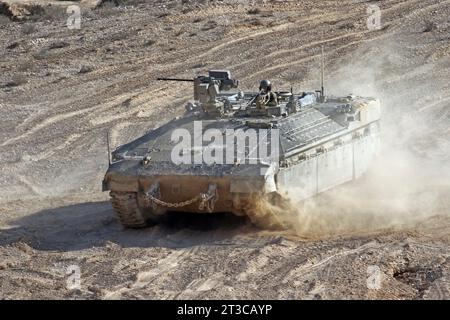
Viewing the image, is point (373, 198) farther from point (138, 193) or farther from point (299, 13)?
point (299, 13)

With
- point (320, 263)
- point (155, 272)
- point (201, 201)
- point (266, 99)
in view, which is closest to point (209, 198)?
point (201, 201)

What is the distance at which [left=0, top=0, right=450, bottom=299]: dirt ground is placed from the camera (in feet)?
41.8

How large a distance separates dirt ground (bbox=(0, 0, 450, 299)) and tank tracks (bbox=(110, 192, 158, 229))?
6.8 inches

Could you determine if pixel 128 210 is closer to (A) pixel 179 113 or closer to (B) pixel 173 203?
(B) pixel 173 203

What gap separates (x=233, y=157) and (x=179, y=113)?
9.98 metres

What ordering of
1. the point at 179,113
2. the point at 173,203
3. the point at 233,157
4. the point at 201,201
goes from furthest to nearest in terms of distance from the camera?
1. the point at 179,113
2. the point at 173,203
3. the point at 233,157
4. the point at 201,201

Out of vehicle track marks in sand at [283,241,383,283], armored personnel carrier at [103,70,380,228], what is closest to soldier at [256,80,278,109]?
armored personnel carrier at [103,70,380,228]

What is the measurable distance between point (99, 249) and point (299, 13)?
1912 cm

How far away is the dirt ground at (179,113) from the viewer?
12727 millimetres

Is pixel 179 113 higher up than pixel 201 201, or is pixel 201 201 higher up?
pixel 201 201

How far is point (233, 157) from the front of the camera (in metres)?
14.4

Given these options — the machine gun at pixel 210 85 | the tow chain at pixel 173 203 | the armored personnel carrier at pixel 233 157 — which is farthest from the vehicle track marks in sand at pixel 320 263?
the machine gun at pixel 210 85
